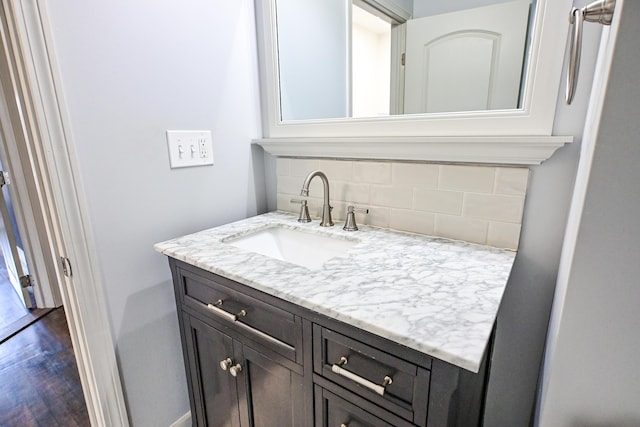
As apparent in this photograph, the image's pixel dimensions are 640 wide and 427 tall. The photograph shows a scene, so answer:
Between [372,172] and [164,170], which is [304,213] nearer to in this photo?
[372,172]

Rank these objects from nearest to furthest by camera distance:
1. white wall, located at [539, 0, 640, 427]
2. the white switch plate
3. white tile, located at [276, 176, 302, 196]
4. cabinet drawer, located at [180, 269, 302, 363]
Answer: white wall, located at [539, 0, 640, 427] < cabinet drawer, located at [180, 269, 302, 363] < the white switch plate < white tile, located at [276, 176, 302, 196]

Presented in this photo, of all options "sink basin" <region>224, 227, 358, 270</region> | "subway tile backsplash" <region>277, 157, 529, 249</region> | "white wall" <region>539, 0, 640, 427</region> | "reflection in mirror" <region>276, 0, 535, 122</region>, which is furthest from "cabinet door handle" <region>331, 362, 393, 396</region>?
"reflection in mirror" <region>276, 0, 535, 122</region>

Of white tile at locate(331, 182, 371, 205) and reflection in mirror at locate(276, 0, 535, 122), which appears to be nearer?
reflection in mirror at locate(276, 0, 535, 122)

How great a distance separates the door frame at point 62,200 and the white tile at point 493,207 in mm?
1134

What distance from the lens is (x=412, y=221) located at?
3.61 ft

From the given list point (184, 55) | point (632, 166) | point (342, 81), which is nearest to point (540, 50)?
point (632, 166)

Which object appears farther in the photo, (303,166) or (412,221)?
(303,166)

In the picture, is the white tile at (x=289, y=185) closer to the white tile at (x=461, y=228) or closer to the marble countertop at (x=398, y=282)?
the marble countertop at (x=398, y=282)

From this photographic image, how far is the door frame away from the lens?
0.78 meters

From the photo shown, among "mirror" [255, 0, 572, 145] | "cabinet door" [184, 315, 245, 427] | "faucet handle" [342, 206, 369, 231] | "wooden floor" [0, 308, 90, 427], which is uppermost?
"mirror" [255, 0, 572, 145]

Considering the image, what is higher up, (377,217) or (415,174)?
(415,174)

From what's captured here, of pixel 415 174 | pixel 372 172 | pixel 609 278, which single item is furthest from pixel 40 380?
pixel 609 278

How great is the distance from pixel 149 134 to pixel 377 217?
821mm

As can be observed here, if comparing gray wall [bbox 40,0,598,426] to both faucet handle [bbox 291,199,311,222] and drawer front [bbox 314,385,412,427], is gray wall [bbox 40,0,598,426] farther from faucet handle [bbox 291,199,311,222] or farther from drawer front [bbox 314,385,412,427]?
drawer front [bbox 314,385,412,427]
